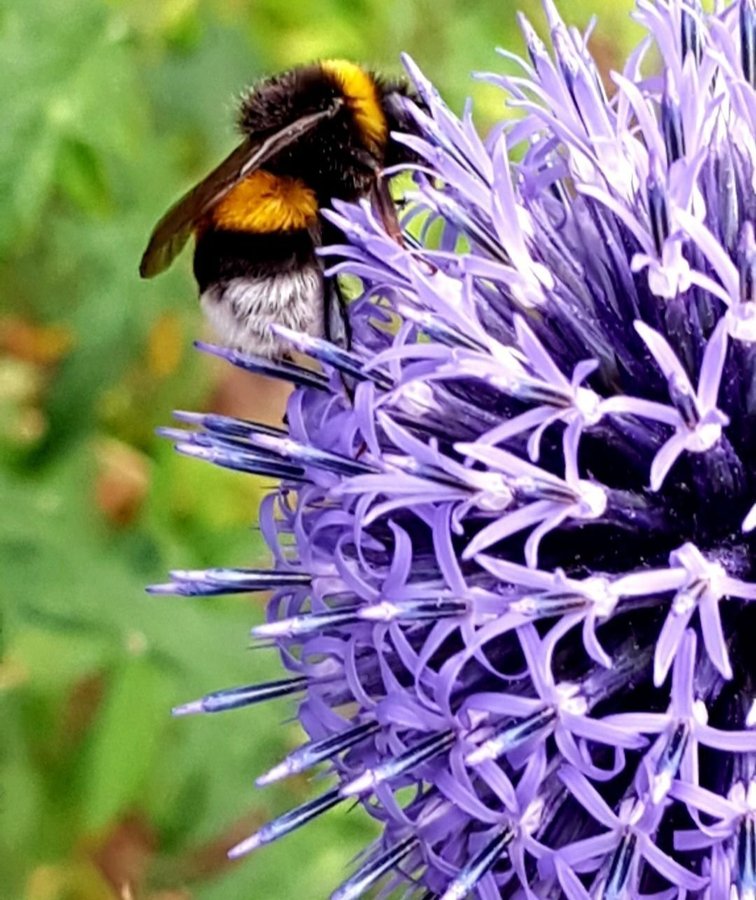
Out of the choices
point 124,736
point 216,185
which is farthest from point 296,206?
point 124,736

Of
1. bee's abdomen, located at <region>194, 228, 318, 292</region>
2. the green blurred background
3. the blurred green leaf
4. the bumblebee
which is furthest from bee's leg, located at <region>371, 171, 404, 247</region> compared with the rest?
the blurred green leaf

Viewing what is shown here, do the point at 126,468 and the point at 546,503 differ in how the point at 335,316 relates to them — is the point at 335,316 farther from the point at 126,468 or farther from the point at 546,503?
the point at 126,468

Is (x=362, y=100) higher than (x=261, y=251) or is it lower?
higher

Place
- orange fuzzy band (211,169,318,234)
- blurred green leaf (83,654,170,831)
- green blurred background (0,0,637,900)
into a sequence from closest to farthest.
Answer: orange fuzzy band (211,169,318,234) → green blurred background (0,0,637,900) → blurred green leaf (83,654,170,831)

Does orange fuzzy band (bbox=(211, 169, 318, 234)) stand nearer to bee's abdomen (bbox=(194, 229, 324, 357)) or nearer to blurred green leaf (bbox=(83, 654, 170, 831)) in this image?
bee's abdomen (bbox=(194, 229, 324, 357))

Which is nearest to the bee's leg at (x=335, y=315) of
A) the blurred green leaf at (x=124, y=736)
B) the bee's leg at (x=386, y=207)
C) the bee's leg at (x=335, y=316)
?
the bee's leg at (x=335, y=316)

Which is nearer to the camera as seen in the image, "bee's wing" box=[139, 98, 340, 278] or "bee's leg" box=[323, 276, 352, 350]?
"bee's wing" box=[139, 98, 340, 278]
